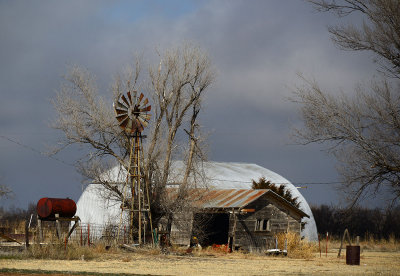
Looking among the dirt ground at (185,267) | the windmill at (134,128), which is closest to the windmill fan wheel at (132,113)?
the windmill at (134,128)

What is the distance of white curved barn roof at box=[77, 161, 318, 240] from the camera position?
36.4 m

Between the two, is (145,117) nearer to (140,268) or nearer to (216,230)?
(216,230)

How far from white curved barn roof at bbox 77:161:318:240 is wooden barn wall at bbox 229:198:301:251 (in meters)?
3.47

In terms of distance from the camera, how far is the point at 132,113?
26578mm

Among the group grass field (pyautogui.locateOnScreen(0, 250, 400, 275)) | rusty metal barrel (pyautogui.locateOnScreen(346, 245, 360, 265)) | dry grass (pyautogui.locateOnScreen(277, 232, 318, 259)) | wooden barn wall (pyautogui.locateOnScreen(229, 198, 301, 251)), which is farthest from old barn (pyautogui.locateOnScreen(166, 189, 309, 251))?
rusty metal barrel (pyautogui.locateOnScreen(346, 245, 360, 265))

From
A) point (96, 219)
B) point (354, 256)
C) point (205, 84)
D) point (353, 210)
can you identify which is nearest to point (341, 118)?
point (353, 210)

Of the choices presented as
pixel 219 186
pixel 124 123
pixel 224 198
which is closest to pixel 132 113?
pixel 124 123

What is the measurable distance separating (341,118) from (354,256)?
4886mm

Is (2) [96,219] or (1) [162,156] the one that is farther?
(2) [96,219]

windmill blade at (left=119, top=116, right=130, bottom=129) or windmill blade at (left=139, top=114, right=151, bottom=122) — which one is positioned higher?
windmill blade at (left=139, top=114, right=151, bottom=122)

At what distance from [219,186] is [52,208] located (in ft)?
59.1

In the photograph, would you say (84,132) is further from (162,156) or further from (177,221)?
(177,221)

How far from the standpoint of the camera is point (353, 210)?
20.9 meters

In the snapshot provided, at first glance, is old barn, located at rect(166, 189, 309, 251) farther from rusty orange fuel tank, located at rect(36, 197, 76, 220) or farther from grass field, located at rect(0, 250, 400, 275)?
rusty orange fuel tank, located at rect(36, 197, 76, 220)
